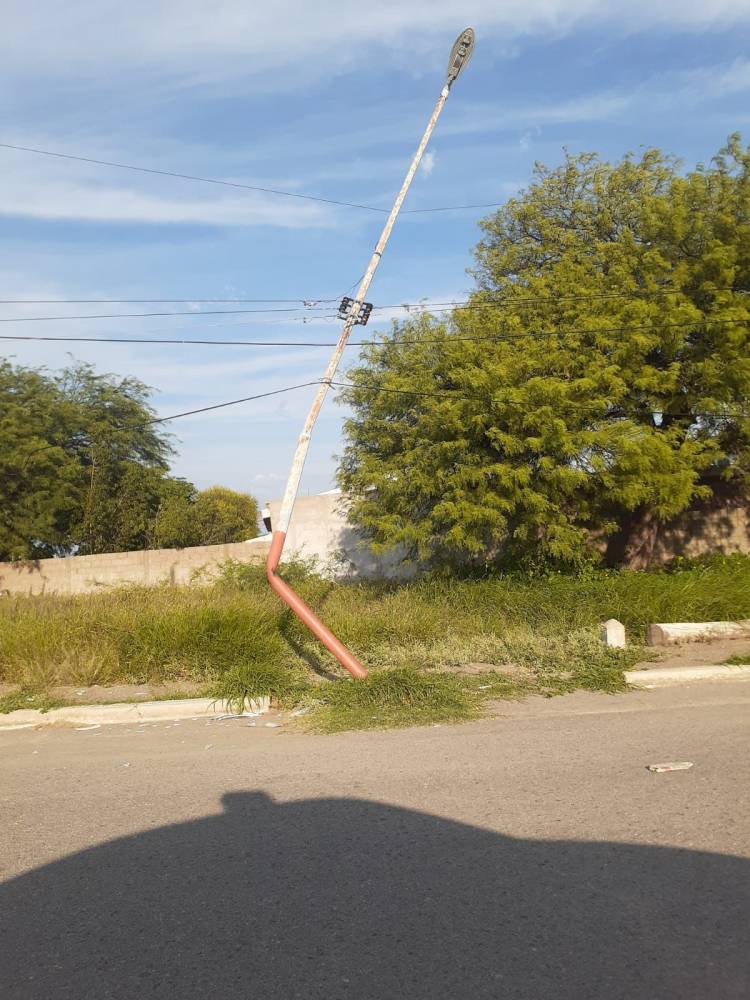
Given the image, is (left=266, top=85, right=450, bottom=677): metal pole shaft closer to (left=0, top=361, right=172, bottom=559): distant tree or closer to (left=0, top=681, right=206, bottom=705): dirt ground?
(left=0, top=681, right=206, bottom=705): dirt ground

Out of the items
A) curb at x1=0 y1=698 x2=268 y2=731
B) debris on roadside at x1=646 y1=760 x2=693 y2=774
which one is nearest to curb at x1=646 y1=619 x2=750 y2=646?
debris on roadside at x1=646 y1=760 x2=693 y2=774

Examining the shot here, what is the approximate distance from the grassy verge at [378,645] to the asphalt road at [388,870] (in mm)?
1617

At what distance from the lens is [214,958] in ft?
10.9

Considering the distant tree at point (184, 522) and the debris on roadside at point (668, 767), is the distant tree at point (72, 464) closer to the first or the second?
the distant tree at point (184, 522)

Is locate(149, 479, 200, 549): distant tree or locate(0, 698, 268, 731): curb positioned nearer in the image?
locate(0, 698, 268, 731): curb

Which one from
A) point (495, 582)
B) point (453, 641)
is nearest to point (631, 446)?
point (495, 582)

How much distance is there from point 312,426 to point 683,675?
5.37 m

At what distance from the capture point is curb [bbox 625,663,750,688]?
350 inches

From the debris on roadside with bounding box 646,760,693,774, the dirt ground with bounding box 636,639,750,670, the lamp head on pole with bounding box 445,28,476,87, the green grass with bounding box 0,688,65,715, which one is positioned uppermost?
the lamp head on pole with bounding box 445,28,476,87

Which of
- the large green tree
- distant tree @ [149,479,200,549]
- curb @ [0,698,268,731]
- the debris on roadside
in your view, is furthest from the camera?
distant tree @ [149,479,200,549]

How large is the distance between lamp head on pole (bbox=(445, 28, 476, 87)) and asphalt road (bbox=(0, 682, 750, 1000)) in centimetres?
888

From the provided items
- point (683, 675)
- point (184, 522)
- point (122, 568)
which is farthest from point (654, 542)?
point (184, 522)

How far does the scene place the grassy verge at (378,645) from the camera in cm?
856

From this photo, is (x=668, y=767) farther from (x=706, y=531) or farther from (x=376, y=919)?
(x=706, y=531)
